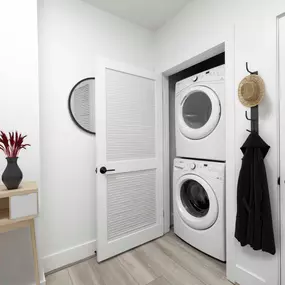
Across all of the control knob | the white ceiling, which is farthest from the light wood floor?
the white ceiling

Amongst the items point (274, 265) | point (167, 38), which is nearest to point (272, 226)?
point (274, 265)

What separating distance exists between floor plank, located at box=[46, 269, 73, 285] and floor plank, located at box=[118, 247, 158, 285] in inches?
18.8

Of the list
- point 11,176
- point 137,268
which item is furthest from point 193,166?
point 11,176

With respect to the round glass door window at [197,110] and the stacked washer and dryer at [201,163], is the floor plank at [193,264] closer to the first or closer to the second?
the stacked washer and dryer at [201,163]

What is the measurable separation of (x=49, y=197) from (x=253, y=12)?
220 cm

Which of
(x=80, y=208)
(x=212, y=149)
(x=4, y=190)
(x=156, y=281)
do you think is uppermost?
(x=212, y=149)

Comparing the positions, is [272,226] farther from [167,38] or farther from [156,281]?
[167,38]

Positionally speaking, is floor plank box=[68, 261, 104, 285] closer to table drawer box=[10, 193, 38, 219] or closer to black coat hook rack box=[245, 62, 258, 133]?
table drawer box=[10, 193, 38, 219]

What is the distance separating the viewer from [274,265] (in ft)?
3.89

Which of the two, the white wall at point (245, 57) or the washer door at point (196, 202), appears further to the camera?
the washer door at point (196, 202)

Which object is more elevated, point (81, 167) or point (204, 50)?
point (204, 50)

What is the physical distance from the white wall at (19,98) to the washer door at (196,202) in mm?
1414

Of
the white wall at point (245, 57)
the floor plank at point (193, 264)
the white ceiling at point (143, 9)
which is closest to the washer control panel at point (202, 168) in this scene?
the white wall at point (245, 57)

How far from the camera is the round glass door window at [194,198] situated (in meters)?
1.88
